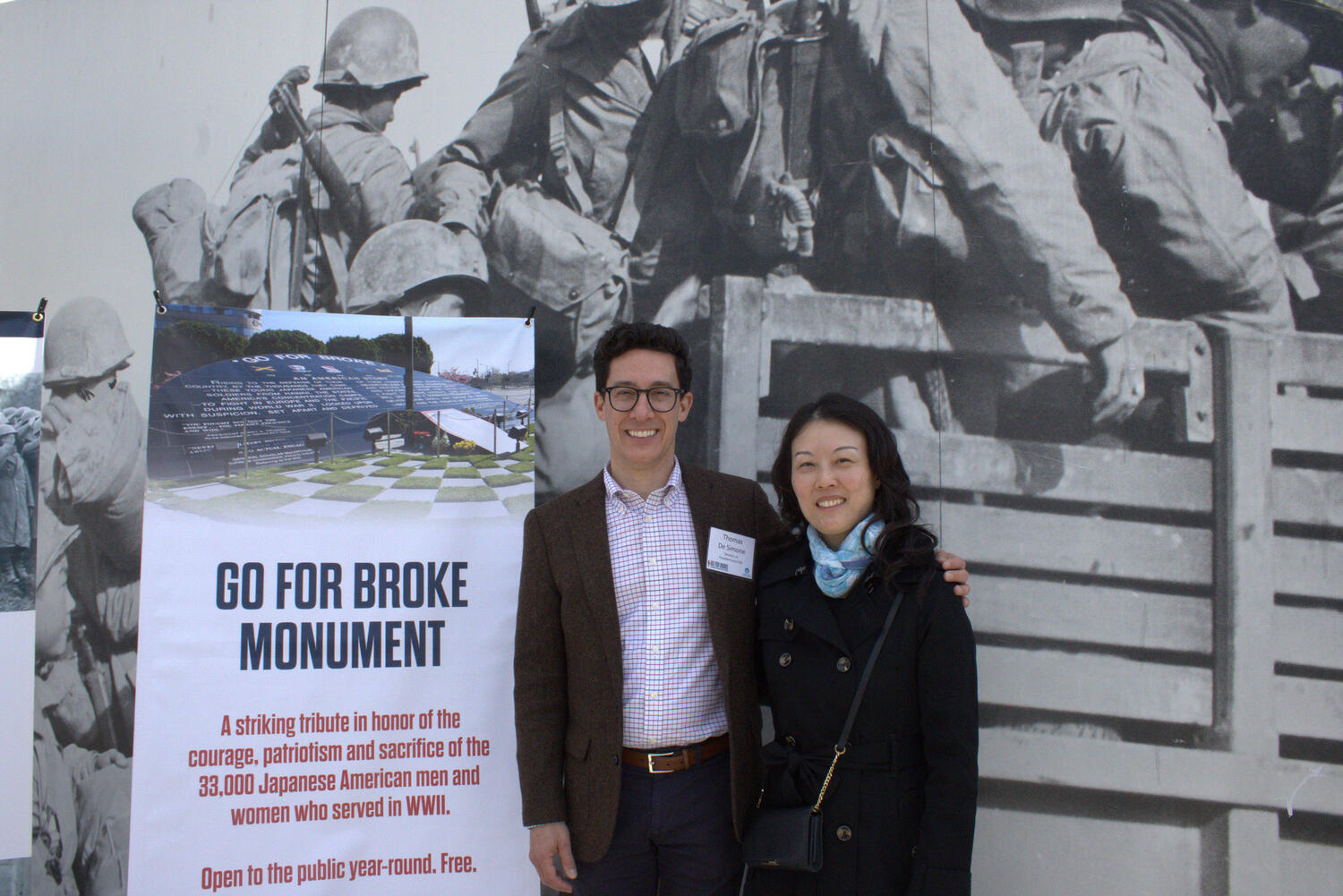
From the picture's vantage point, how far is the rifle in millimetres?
2658

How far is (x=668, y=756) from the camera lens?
71.3 inches

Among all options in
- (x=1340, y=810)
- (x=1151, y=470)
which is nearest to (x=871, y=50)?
(x=1151, y=470)

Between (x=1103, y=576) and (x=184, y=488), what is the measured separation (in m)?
2.87

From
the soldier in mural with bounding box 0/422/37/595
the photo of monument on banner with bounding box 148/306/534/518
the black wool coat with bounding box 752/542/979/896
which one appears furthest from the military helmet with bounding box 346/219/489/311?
the black wool coat with bounding box 752/542/979/896

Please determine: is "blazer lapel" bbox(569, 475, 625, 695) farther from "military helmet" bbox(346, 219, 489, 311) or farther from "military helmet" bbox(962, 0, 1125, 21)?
"military helmet" bbox(962, 0, 1125, 21)

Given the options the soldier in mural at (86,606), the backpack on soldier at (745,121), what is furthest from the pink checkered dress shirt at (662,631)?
the soldier in mural at (86,606)

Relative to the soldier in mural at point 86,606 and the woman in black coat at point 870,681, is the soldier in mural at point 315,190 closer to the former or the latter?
the soldier in mural at point 86,606

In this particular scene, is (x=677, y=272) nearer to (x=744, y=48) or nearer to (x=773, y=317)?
(x=773, y=317)

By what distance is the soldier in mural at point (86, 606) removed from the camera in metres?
2.44

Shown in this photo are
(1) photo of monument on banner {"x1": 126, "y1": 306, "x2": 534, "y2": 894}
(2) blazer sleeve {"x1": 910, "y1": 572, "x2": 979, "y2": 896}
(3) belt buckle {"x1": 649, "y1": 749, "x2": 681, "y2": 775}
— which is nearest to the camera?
(2) blazer sleeve {"x1": 910, "y1": 572, "x2": 979, "y2": 896}

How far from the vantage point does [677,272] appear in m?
2.62

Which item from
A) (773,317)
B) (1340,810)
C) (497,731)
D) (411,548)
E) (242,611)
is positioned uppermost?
(773,317)

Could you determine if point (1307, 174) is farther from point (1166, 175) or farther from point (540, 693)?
point (540, 693)

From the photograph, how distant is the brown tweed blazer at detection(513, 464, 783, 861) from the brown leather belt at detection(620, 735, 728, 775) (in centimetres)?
6
